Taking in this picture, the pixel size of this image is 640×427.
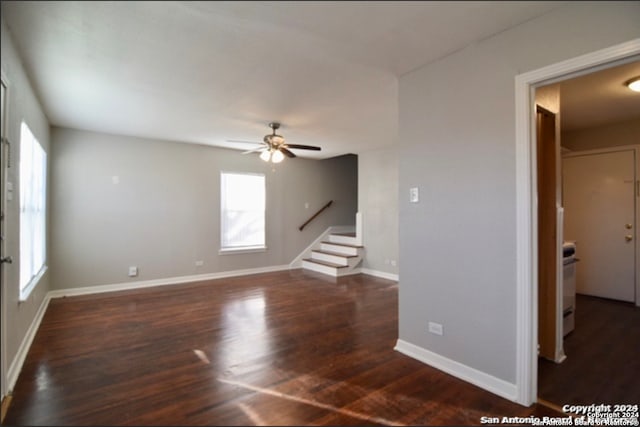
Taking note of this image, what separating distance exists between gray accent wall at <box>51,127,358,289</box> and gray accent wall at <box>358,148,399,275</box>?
164cm

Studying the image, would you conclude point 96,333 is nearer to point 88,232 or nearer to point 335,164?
Answer: point 88,232

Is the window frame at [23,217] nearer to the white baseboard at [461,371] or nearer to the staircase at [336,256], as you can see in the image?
the white baseboard at [461,371]

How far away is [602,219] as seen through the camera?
15.6 ft

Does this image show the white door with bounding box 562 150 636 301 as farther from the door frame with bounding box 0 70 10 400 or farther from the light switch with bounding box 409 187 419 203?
the door frame with bounding box 0 70 10 400

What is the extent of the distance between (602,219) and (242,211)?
6.10 meters

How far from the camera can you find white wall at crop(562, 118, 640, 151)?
448 centimetres

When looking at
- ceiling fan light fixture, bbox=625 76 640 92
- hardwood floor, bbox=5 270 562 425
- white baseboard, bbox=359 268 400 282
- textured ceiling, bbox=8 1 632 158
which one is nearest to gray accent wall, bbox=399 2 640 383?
textured ceiling, bbox=8 1 632 158

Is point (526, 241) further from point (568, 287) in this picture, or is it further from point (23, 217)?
point (23, 217)

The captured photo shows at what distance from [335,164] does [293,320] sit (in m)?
4.91

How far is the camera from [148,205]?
5.42 m

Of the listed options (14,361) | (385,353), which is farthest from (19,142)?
(385,353)

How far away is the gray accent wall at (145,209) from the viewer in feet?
15.7

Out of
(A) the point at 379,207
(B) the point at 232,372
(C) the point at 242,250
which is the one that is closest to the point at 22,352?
(B) the point at 232,372

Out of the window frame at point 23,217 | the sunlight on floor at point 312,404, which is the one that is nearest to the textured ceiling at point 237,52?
the window frame at point 23,217
